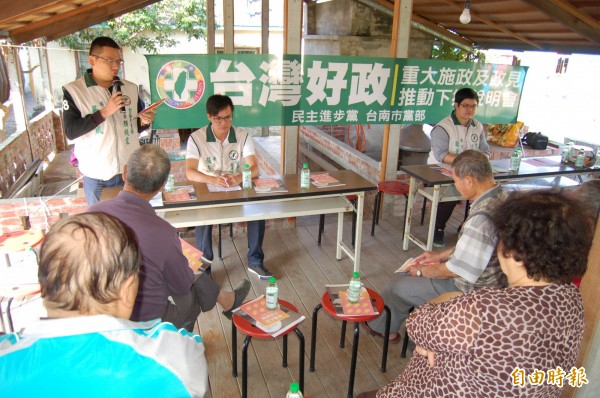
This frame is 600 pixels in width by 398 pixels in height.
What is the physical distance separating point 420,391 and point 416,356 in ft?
0.69

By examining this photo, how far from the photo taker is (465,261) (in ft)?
7.65

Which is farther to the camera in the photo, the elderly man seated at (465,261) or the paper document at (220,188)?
the paper document at (220,188)

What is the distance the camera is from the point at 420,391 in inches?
67.4

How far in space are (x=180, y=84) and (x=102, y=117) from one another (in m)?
1.15

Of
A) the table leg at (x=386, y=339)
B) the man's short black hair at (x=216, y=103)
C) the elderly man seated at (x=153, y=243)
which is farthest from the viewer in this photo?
the man's short black hair at (x=216, y=103)

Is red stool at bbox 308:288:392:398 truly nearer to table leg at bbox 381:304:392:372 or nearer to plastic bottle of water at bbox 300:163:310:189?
table leg at bbox 381:304:392:372

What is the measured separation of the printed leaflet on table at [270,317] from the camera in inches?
87.7

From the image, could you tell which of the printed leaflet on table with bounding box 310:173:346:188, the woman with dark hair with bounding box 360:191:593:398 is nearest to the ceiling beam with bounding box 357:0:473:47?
the printed leaflet on table with bounding box 310:173:346:188

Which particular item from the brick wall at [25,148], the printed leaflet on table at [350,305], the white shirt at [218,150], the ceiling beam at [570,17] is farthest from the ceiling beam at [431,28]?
the brick wall at [25,148]

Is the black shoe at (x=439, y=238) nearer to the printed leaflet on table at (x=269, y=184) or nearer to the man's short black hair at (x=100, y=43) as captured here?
the printed leaflet on table at (x=269, y=184)

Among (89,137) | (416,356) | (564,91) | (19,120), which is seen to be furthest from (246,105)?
(564,91)

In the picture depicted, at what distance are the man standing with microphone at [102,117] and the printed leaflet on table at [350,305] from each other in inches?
77.3

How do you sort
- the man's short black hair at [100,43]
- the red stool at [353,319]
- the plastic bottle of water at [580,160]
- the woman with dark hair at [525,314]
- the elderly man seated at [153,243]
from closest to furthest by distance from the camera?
the woman with dark hair at [525,314]
the elderly man seated at [153,243]
the red stool at [353,319]
the man's short black hair at [100,43]
the plastic bottle of water at [580,160]

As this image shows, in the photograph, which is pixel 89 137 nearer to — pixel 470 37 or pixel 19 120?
pixel 19 120
